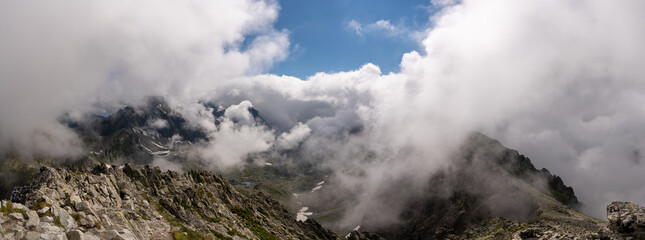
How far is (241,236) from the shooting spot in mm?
122000

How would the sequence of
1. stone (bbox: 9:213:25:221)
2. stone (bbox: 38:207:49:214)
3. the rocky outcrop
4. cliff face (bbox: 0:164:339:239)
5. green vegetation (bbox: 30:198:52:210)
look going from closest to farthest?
stone (bbox: 9:213:25:221) → cliff face (bbox: 0:164:339:239) → stone (bbox: 38:207:49:214) → green vegetation (bbox: 30:198:52:210) → the rocky outcrop

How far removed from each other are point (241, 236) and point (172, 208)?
29.7 meters

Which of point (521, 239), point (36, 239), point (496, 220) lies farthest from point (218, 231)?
point (496, 220)

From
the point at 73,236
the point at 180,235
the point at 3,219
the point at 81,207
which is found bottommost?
the point at 180,235

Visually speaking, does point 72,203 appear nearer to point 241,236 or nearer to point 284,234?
point 241,236

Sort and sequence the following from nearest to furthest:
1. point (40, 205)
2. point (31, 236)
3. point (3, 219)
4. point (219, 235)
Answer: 1. point (31, 236)
2. point (3, 219)
3. point (40, 205)
4. point (219, 235)

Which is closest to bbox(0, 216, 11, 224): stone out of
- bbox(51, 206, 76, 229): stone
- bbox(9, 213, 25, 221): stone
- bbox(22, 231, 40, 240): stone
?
bbox(9, 213, 25, 221): stone

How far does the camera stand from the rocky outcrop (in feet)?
197

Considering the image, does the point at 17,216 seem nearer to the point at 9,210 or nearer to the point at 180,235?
the point at 9,210

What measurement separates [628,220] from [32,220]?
104m

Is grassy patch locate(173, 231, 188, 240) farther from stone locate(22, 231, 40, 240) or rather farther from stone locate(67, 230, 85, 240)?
stone locate(22, 231, 40, 240)

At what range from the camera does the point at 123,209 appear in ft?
242

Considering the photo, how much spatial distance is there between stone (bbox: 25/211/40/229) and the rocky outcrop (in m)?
102

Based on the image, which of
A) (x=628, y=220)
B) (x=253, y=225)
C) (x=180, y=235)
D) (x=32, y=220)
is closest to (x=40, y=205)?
(x=32, y=220)
